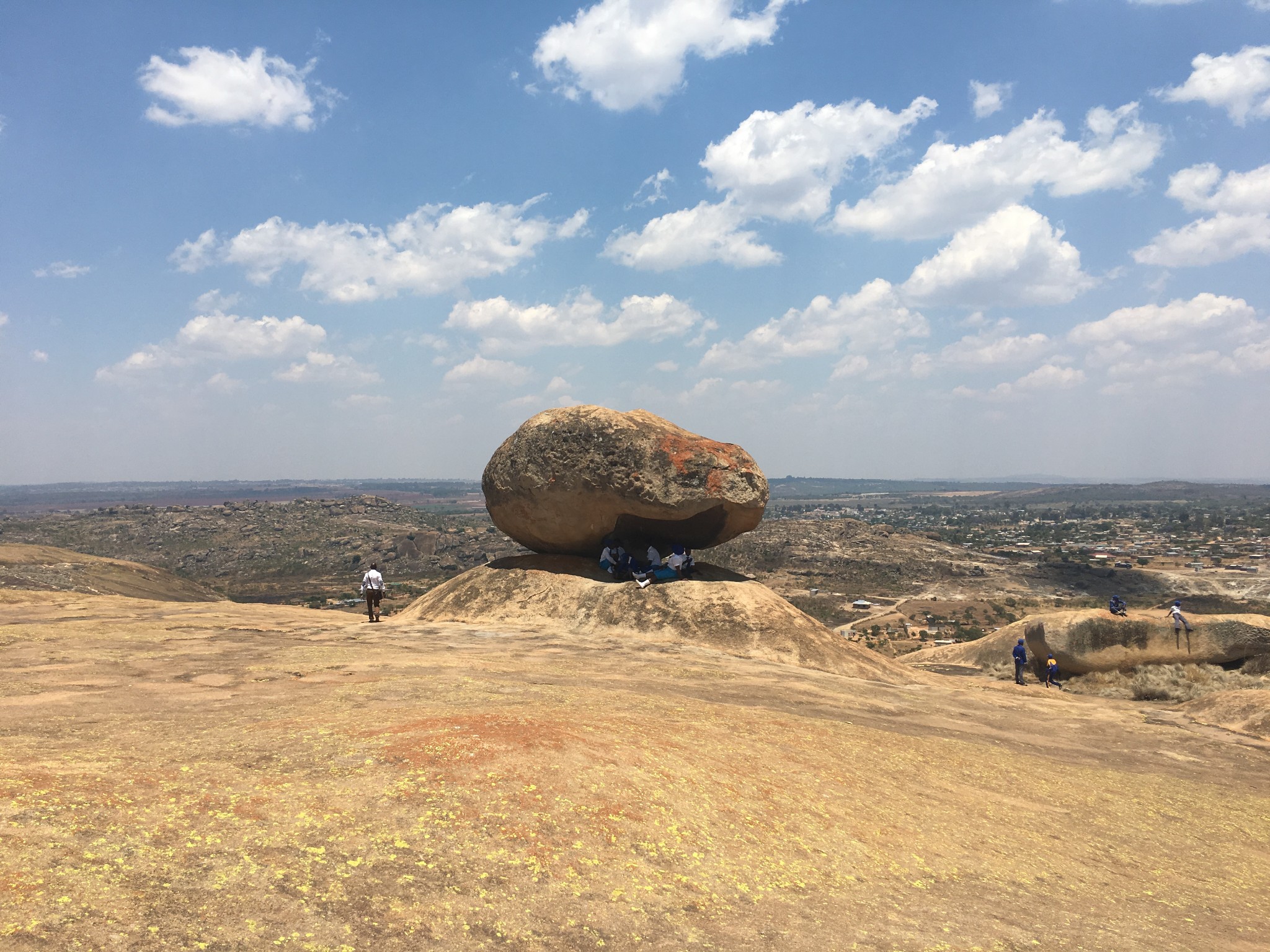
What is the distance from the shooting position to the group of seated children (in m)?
18.4

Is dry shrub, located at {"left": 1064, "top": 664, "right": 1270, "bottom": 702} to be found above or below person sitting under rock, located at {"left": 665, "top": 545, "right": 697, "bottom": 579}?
below

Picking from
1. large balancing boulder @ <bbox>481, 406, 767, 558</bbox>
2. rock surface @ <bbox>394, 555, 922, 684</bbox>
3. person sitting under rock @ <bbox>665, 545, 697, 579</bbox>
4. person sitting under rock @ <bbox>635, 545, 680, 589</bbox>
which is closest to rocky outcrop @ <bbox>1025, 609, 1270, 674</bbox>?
rock surface @ <bbox>394, 555, 922, 684</bbox>

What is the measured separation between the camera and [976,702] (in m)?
14.4

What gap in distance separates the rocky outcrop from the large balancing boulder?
9692 mm

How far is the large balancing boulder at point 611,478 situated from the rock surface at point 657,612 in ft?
4.32

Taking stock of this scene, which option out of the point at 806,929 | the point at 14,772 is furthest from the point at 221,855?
the point at 806,929

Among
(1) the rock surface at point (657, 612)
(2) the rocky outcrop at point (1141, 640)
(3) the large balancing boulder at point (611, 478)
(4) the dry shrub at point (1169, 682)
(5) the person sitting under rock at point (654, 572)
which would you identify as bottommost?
(4) the dry shrub at point (1169, 682)

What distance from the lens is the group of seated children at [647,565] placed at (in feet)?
60.3

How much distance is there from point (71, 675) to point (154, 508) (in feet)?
373

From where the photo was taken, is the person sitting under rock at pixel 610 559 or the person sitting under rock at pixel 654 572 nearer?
the person sitting under rock at pixel 654 572

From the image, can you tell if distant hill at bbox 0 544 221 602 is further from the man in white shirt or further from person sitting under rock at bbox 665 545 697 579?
person sitting under rock at bbox 665 545 697 579

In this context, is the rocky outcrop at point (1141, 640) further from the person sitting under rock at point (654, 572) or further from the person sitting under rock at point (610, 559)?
the person sitting under rock at point (610, 559)

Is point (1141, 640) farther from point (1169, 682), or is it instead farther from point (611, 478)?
point (611, 478)

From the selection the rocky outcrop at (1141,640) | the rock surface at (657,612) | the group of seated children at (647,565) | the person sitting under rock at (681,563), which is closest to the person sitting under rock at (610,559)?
the group of seated children at (647,565)
